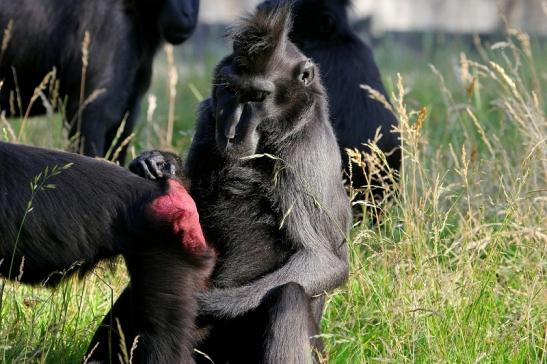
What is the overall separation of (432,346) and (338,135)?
8.93ft

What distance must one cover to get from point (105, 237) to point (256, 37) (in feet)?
3.63

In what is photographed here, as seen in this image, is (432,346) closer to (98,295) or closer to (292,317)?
(292,317)

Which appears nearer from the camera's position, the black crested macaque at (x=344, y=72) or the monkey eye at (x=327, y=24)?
the black crested macaque at (x=344, y=72)

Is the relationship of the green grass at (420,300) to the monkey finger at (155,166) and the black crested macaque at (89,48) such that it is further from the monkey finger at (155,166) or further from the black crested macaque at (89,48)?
the black crested macaque at (89,48)

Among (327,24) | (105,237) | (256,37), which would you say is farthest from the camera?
(327,24)

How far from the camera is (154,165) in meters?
4.45

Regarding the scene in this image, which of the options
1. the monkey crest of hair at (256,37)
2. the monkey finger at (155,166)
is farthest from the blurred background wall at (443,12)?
the monkey finger at (155,166)

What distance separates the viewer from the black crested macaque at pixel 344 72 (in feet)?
22.6

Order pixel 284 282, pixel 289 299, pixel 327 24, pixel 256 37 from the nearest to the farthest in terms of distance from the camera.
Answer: pixel 289 299, pixel 284 282, pixel 256 37, pixel 327 24

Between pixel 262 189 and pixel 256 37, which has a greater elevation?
pixel 256 37

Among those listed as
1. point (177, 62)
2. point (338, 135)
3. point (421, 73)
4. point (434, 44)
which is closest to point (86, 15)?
point (338, 135)

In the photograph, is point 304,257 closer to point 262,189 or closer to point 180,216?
point 262,189

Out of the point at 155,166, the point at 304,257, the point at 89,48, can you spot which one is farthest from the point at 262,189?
the point at 89,48

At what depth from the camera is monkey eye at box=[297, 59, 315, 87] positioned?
457 cm
